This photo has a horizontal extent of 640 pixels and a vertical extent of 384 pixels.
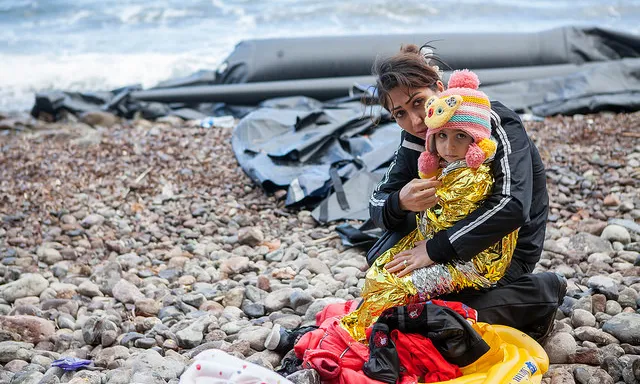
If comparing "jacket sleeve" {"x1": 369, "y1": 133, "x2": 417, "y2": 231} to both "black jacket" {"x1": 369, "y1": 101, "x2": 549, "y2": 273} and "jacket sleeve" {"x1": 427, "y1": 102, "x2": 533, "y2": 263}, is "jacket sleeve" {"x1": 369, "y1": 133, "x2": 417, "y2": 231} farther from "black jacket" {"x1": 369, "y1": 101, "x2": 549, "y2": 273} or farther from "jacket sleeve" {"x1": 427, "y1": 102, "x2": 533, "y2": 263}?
"jacket sleeve" {"x1": 427, "y1": 102, "x2": 533, "y2": 263}

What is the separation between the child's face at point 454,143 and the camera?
2490 millimetres

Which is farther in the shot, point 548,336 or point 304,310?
point 304,310

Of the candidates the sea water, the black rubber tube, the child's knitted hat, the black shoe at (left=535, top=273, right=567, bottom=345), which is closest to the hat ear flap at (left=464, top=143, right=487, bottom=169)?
the child's knitted hat

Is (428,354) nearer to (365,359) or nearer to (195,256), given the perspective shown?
(365,359)

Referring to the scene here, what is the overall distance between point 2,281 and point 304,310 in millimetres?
1875

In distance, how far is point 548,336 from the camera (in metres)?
2.88

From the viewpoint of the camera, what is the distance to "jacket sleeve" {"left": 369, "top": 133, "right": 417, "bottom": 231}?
287 cm

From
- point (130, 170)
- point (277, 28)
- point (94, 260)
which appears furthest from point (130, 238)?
point (277, 28)

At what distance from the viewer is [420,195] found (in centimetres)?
263

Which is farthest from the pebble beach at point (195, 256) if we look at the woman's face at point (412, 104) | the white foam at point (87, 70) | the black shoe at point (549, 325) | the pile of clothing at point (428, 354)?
the white foam at point (87, 70)

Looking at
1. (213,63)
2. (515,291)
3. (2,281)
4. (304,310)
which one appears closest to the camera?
(515,291)

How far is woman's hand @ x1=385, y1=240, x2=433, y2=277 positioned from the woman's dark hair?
1.88 feet

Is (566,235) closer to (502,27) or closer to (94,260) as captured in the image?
(94,260)

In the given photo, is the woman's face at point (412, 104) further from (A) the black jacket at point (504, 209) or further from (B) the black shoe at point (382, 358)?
(B) the black shoe at point (382, 358)
